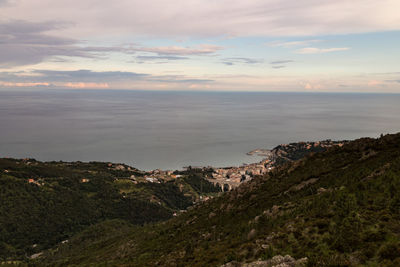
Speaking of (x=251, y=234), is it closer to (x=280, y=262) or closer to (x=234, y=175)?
(x=280, y=262)

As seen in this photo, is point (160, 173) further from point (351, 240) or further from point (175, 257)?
point (351, 240)

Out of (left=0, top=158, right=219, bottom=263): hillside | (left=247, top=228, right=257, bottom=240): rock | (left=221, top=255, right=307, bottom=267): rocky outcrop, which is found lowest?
(left=0, top=158, right=219, bottom=263): hillside

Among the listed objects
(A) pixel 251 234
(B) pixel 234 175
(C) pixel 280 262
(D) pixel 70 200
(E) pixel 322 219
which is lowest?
(D) pixel 70 200

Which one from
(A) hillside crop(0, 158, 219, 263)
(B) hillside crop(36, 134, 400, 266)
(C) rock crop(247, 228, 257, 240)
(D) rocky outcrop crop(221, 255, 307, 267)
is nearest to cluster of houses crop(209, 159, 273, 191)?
(A) hillside crop(0, 158, 219, 263)

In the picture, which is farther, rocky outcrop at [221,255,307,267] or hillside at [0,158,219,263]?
hillside at [0,158,219,263]

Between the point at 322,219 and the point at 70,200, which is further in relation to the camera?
the point at 70,200

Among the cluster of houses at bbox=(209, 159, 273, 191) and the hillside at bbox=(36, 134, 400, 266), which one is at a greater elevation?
the hillside at bbox=(36, 134, 400, 266)

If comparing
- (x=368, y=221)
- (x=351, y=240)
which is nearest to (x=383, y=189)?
(x=368, y=221)

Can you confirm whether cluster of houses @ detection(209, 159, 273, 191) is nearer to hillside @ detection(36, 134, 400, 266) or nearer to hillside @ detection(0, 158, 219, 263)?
hillside @ detection(0, 158, 219, 263)

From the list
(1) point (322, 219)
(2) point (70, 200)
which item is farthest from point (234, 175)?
(1) point (322, 219)
